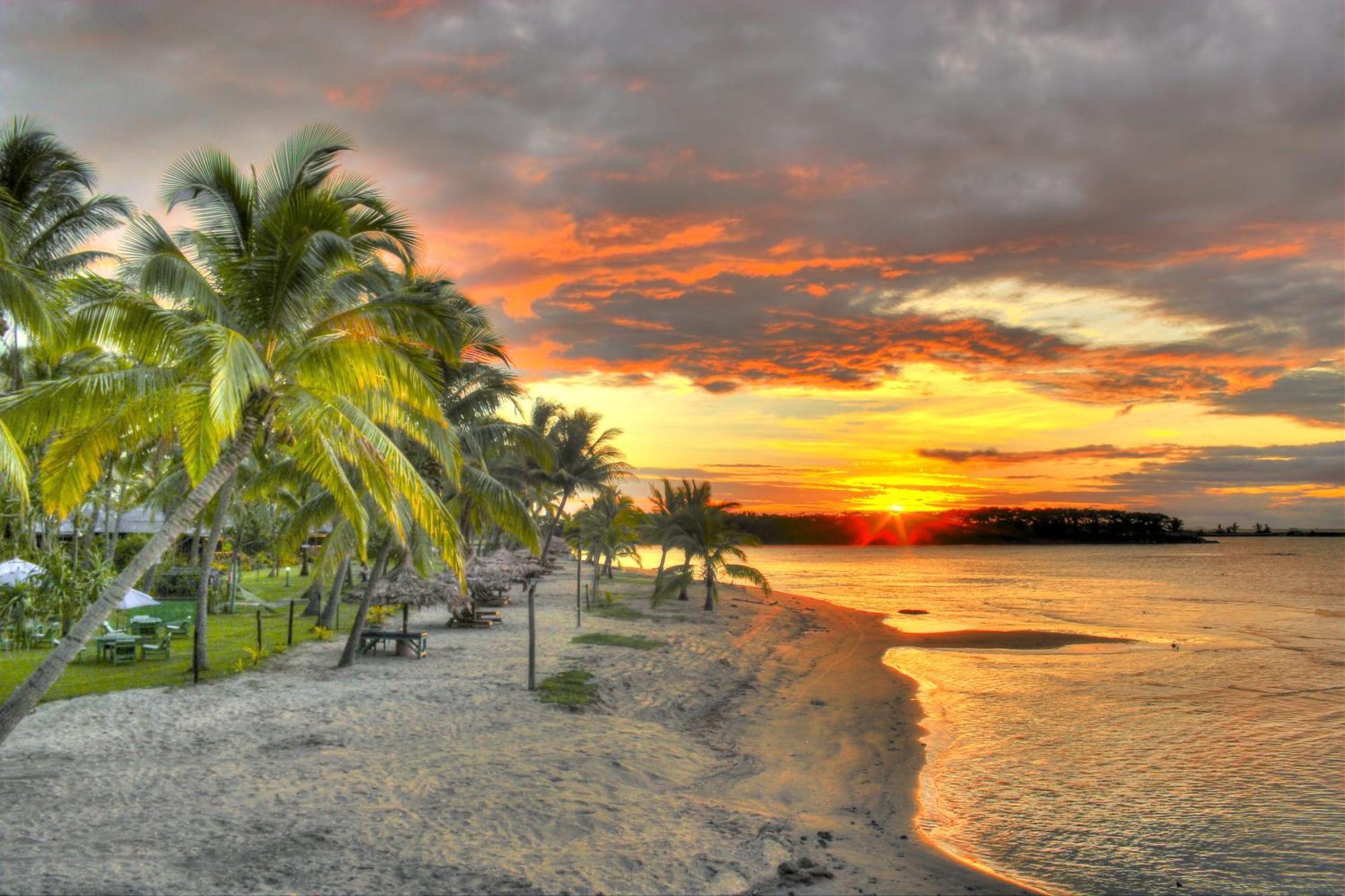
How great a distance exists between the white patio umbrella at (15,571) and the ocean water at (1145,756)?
19761mm

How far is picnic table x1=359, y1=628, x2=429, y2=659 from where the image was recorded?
54.1 ft

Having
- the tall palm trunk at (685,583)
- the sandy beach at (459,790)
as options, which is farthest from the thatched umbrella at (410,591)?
the tall palm trunk at (685,583)

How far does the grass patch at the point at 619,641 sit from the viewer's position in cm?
1925

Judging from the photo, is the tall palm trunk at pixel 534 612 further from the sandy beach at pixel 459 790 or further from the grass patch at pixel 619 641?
the grass patch at pixel 619 641

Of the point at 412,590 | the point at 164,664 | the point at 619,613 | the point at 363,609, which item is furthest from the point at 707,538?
the point at 164,664

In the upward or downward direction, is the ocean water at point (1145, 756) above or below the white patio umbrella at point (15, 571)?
below

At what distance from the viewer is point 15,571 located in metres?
17.9

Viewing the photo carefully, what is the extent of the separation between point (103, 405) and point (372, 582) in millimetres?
6961

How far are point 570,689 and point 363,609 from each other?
4.79 meters

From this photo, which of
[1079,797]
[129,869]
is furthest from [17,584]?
[1079,797]

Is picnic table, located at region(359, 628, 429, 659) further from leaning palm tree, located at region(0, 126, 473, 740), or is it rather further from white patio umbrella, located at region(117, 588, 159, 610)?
leaning palm tree, located at region(0, 126, 473, 740)

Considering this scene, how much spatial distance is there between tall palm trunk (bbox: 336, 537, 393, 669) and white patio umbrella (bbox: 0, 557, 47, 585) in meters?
8.07

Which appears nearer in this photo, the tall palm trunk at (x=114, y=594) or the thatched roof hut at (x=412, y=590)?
the tall palm trunk at (x=114, y=594)

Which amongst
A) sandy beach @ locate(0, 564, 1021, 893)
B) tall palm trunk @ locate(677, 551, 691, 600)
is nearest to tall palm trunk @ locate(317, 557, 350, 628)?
sandy beach @ locate(0, 564, 1021, 893)
